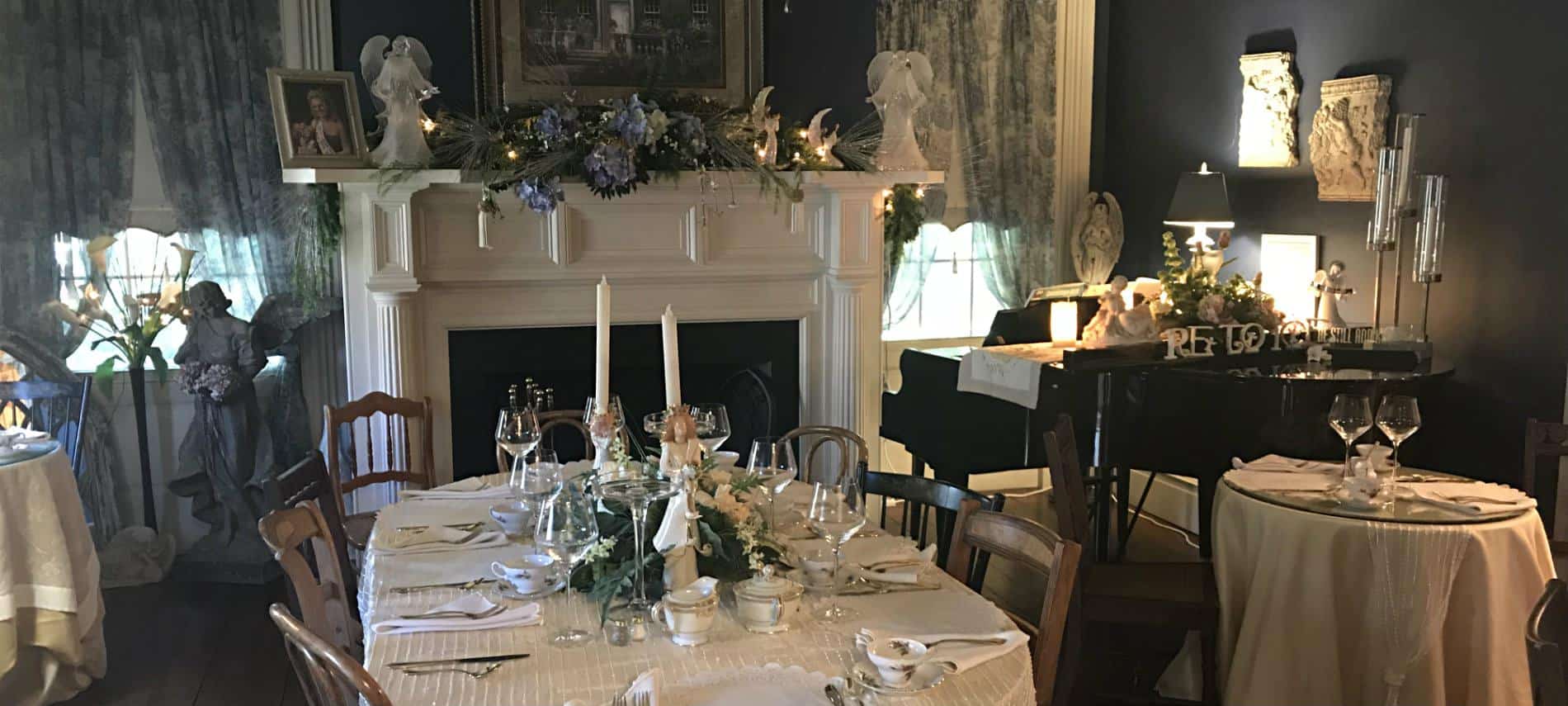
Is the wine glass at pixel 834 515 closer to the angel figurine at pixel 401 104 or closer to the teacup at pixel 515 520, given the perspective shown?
the teacup at pixel 515 520

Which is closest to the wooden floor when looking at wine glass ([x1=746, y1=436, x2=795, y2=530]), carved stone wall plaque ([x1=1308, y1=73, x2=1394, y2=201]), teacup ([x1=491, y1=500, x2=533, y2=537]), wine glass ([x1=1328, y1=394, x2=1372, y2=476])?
wine glass ([x1=1328, y1=394, x2=1372, y2=476])

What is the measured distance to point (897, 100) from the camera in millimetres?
4816

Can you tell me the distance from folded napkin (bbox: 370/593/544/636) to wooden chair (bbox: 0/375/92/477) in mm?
3196

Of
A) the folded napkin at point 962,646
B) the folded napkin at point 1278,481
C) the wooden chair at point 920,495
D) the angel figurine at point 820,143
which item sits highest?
the angel figurine at point 820,143

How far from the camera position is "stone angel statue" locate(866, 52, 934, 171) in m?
4.80

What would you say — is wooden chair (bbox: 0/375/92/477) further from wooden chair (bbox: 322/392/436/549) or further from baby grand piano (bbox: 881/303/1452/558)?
baby grand piano (bbox: 881/303/1452/558)

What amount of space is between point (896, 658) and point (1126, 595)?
5.65 ft

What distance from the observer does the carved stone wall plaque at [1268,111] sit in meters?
5.54

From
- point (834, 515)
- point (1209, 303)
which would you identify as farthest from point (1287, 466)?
point (834, 515)

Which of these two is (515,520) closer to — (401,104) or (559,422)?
(559,422)

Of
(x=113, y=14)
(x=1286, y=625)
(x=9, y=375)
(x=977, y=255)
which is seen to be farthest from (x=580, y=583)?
(x=977, y=255)

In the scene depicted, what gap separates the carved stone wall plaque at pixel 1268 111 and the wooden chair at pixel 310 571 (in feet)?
14.8

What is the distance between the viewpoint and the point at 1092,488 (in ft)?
16.9

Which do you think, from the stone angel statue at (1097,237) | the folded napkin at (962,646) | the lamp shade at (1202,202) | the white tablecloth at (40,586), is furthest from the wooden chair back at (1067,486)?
the stone angel statue at (1097,237)
